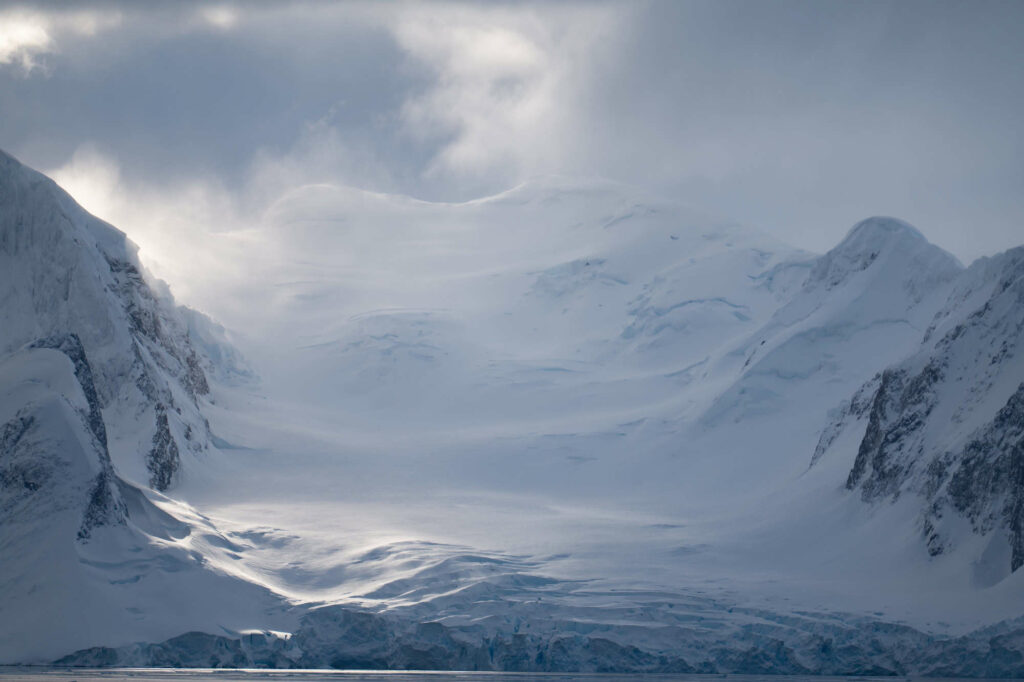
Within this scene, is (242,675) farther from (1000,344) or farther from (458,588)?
(1000,344)

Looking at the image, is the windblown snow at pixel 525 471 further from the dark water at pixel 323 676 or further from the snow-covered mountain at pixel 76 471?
the dark water at pixel 323 676

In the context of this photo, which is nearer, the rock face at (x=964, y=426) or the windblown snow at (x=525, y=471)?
the windblown snow at (x=525, y=471)

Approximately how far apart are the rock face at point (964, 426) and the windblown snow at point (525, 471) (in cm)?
14

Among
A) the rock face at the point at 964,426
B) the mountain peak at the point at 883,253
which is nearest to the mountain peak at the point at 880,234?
the mountain peak at the point at 883,253

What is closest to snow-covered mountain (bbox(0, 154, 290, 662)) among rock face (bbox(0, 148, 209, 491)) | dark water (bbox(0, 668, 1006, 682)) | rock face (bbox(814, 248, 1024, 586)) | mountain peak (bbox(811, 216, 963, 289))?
rock face (bbox(0, 148, 209, 491))

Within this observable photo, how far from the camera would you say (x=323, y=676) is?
30.1m

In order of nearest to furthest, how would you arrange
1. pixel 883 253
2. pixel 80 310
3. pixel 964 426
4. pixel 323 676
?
1. pixel 323 676
2. pixel 964 426
3. pixel 80 310
4. pixel 883 253

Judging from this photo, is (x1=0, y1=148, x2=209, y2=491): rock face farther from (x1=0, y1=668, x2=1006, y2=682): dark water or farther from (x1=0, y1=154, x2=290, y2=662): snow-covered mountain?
(x1=0, y1=668, x2=1006, y2=682): dark water

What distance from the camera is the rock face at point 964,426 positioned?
122 feet

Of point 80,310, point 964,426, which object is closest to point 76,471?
point 80,310

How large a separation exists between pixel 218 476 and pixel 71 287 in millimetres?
12104

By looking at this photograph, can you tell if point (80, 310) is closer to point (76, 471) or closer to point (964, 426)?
point (76, 471)

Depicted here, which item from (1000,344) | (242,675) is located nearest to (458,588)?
(242,675)

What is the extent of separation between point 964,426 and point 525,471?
2875cm
